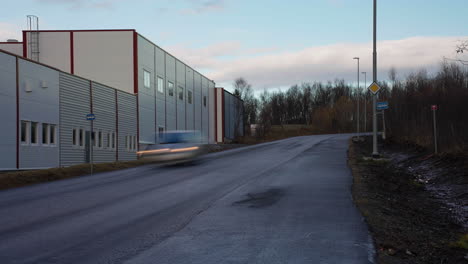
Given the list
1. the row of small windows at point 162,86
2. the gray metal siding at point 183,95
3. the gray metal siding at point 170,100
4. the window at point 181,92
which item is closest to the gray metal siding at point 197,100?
the row of small windows at point 162,86

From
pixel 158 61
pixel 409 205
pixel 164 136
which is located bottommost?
pixel 409 205

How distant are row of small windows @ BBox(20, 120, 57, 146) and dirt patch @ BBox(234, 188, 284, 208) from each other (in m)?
15.9

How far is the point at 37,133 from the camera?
26172mm

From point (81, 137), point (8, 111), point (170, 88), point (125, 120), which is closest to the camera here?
point (8, 111)

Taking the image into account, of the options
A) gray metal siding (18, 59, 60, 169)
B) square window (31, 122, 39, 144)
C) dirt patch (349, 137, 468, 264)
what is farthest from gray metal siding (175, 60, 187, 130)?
dirt patch (349, 137, 468, 264)

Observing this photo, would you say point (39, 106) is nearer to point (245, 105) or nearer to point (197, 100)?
point (197, 100)

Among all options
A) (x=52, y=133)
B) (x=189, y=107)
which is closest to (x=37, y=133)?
(x=52, y=133)

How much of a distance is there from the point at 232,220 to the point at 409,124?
28035mm

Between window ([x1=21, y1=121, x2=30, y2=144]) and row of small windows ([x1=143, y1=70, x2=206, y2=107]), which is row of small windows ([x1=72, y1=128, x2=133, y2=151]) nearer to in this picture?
window ([x1=21, y1=121, x2=30, y2=144])

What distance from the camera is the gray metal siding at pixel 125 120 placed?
1451 inches

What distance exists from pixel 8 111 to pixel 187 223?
57.2ft

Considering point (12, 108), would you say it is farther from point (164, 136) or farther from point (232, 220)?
point (232, 220)

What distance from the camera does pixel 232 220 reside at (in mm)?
9359

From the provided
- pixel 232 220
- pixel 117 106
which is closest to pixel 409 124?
pixel 117 106
